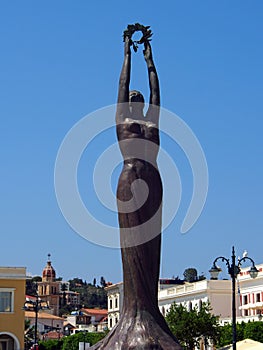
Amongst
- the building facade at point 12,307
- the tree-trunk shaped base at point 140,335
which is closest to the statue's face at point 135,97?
the tree-trunk shaped base at point 140,335

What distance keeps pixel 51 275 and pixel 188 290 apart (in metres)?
108

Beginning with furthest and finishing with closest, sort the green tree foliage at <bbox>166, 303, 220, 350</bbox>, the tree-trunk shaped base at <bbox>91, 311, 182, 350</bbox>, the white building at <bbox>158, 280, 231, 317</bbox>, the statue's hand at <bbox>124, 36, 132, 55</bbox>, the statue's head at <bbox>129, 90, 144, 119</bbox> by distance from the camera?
the white building at <bbox>158, 280, 231, 317</bbox> → the green tree foliage at <bbox>166, 303, 220, 350</bbox> → the statue's hand at <bbox>124, 36, 132, 55</bbox> → the statue's head at <bbox>129, 90, 144, 119</bbox> → the tree-trunk shaped base at <bbox>91, 311, 182, 350</bbox>

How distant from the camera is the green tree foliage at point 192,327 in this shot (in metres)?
52.9

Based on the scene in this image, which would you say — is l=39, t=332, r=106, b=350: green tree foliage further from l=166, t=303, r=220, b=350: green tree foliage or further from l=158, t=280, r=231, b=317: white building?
l=166, t=303, r=220, b=350: green tree foliage

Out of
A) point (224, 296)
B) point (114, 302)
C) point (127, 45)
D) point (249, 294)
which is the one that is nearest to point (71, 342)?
point (224, 296)

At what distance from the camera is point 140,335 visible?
58.5 feet

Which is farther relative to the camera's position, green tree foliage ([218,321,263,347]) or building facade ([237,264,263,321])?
building facade ([237,264,263,321])

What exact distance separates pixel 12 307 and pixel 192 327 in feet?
39.7

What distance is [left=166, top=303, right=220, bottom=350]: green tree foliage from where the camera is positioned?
52.9m

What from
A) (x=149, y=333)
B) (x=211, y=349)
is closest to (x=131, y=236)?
(x=149, y=333)

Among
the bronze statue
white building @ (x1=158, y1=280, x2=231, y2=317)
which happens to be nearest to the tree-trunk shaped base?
the bronze statue

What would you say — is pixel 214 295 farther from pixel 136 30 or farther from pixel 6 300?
pixel 136 30

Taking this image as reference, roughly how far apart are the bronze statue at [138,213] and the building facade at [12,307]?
38.7 m

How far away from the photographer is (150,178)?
18.8 meters
